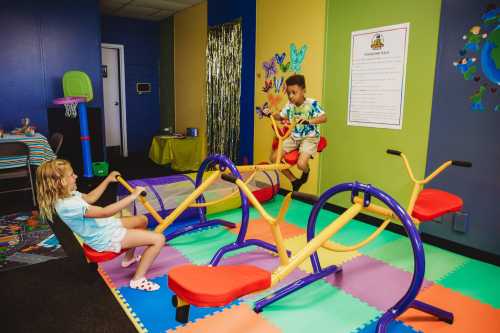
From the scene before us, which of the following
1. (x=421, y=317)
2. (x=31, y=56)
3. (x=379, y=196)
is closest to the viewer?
(x=379, y=196)

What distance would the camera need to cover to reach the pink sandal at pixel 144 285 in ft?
7.94

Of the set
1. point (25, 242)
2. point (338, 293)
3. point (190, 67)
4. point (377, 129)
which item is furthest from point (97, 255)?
point (190, 67)

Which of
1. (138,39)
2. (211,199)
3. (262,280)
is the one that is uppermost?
(138,39)

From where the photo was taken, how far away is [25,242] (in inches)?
126

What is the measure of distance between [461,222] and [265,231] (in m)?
1.80

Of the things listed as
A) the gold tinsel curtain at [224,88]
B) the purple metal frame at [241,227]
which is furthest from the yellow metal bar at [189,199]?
the gold tinsel curtain at [224,88]

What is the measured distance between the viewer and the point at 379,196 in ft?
6.26

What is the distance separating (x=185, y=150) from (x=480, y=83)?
4591 mm

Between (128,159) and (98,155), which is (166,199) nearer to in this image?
(98,155)

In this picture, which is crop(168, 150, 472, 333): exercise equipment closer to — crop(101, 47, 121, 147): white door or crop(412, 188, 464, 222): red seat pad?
crop(412, 188, 464, 222): red seat pad

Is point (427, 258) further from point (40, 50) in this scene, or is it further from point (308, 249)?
point (40, 50)

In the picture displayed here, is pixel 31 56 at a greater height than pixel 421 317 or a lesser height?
greater

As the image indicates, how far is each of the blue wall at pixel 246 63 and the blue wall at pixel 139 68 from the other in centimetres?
269

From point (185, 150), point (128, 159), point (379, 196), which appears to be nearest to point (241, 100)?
point (185, 150)
